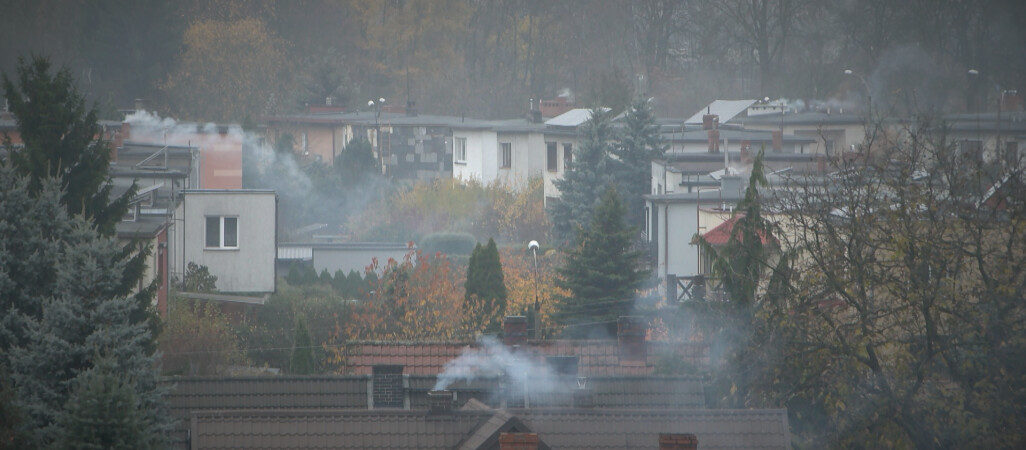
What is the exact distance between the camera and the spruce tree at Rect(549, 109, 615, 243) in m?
41.5

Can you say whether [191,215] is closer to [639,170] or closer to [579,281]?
[579,281]

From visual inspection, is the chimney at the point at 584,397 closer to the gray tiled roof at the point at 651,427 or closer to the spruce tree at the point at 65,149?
the gray tiled roof at the point at 651,427

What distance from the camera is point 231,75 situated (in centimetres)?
7694

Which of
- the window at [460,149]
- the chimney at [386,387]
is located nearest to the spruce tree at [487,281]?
the chimney at [386,387]

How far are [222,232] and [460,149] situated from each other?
24.5m

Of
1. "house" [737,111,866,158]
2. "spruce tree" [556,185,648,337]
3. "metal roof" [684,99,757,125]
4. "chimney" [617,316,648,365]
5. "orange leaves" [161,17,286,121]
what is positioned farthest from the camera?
"orange leaves" [161,17,286,121]

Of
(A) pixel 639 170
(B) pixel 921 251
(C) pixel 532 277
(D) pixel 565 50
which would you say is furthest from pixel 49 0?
(B) pixel 921 251

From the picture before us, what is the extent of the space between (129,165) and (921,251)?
2029 centimetres

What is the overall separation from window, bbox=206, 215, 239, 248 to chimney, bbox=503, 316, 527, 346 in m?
11.9

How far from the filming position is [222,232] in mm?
30281

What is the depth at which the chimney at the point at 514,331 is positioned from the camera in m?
Result: 20.1

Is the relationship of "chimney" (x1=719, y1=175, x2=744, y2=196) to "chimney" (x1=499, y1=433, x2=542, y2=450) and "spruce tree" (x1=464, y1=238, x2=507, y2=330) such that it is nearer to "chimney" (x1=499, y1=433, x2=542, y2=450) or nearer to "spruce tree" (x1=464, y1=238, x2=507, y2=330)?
"spruce tree" (x1=464, y1=238, x2=507, y2=330)

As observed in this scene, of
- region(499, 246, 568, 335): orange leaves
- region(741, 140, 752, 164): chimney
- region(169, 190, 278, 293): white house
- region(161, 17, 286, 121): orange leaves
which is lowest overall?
region(499, 246, 568, 335): orange leaves

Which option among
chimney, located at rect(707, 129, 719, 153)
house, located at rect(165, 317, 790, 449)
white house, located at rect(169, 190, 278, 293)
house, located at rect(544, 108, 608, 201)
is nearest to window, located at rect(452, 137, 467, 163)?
house, located at rect(544, 108, 608, 201)
